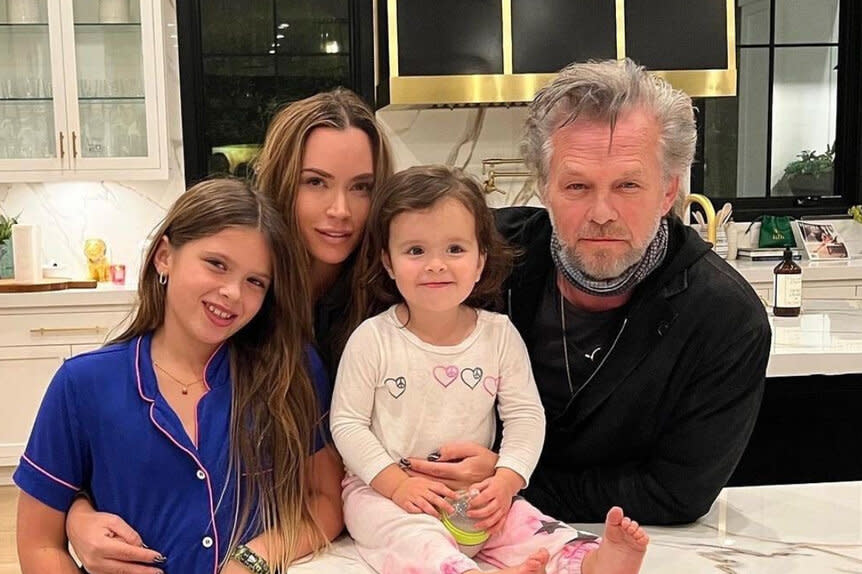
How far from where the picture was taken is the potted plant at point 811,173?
5.27 metres

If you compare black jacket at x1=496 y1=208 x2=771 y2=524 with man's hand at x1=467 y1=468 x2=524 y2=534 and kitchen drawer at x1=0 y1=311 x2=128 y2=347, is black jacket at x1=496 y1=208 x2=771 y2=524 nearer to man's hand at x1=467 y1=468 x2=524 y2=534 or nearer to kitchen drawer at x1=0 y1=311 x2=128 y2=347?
man's hand at x1=467 y1=468 x2=524 y2=534

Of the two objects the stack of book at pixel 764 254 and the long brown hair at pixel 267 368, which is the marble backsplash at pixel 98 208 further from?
the long brown hair at pixel 267 368

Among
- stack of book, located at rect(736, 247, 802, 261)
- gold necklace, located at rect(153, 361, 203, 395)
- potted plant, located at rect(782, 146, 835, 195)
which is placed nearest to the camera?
gold necklace, located at rect(153, 361, 203, 395)

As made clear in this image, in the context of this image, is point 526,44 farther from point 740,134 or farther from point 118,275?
point 118,275

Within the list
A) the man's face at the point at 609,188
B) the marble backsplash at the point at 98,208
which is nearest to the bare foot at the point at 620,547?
the man's face at the point at 609,188

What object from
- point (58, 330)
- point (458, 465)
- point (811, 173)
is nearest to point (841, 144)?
point (811, 173)

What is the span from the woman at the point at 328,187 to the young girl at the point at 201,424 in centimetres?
13

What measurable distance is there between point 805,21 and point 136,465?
495 centimetres

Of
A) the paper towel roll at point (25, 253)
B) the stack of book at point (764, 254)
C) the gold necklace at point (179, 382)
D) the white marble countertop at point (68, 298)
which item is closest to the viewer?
the gold necklace at point (179, 382)

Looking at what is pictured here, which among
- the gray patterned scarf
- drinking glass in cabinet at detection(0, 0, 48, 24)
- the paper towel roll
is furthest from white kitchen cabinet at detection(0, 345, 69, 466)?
the gray patterned scarf

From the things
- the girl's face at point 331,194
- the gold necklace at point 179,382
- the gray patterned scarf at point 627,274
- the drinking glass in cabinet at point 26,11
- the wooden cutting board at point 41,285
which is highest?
the drinking glass in cabinet at point 26,11

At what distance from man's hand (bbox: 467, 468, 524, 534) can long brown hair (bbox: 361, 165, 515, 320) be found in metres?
0.34

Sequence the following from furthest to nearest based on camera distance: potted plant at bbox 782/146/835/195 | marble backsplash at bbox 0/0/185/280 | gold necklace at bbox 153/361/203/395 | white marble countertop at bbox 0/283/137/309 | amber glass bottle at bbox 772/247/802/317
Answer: potted plant at bbox 782/146/835/195 → marble backsplash at bbox 0/0/185/280 → white marble countertop at bbox 0/283/137/309 → amber glass bottle at bbox 772/247/802/317 → gold necklace at bbox 153/361/203/395

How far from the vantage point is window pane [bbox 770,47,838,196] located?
5.20m
